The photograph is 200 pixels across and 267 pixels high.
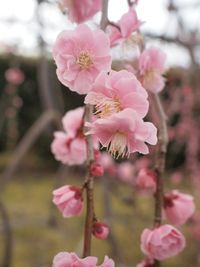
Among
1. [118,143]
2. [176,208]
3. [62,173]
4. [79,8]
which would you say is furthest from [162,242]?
[62,173]

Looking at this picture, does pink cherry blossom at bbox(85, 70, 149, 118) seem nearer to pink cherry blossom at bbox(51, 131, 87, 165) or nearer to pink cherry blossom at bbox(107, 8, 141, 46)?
pink cherry blossom at bbox(107, 8, 141, 46)

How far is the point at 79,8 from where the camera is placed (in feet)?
2.84

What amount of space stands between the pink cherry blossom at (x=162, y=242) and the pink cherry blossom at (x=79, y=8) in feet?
1.25

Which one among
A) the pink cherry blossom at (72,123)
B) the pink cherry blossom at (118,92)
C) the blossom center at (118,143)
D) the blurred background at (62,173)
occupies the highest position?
the pink cherry blossom at (118,92)

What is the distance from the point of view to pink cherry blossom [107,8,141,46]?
0.73 metres

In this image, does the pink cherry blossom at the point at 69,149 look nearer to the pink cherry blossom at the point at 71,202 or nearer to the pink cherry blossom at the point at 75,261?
the pink cherry blossom at the point at 71,202

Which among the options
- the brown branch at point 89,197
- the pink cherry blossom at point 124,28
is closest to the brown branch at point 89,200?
the brown branch at point 89,197

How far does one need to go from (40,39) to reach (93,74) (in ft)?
6.96

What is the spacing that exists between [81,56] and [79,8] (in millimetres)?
247

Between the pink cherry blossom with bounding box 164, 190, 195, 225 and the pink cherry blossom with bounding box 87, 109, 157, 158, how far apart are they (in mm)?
272

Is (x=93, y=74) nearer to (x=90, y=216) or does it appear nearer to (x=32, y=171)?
(x=90, y=216)

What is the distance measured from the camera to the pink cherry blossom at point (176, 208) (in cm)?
84

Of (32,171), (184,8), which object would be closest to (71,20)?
(184,8)

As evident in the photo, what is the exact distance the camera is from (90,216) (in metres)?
0.65
